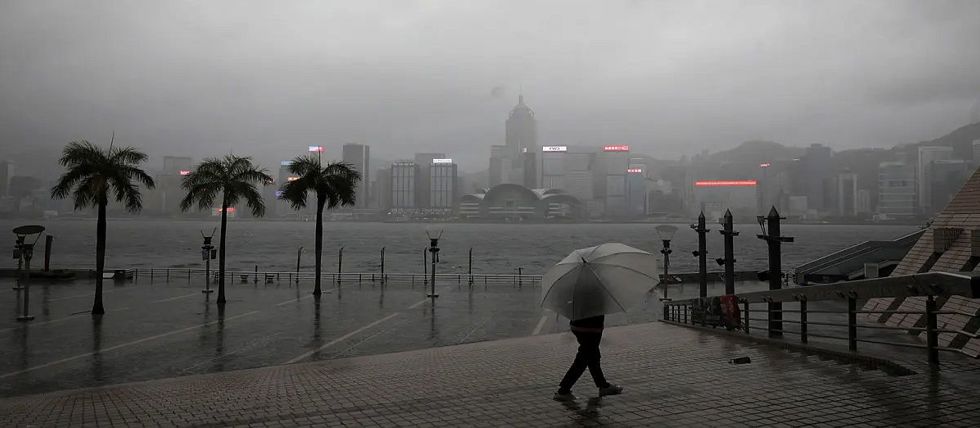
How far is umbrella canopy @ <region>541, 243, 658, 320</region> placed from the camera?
6.28 metres

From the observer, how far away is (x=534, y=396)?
6.84 meters

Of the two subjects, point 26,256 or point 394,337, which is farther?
point 26,256

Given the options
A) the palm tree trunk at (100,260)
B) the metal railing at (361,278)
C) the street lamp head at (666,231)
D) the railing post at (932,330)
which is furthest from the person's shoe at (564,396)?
the metal railing at (361,278)

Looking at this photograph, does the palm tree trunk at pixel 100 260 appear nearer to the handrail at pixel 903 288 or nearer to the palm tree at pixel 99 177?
the palm tree at pixel 99 177

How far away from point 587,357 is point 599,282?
0.88 metres

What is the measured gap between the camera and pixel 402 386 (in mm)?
7945

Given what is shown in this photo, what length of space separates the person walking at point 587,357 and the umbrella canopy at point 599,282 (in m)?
0.21

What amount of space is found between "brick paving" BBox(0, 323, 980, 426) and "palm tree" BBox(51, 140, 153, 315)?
1466 cm

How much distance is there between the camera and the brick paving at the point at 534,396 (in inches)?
221

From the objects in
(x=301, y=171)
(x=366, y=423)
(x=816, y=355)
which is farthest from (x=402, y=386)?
(x=301, y=171)

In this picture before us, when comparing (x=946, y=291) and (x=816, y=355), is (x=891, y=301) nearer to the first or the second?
(x=816, y=355)

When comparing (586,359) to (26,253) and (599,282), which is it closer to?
(599,282)

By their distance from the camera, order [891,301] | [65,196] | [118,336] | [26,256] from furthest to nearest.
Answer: [65,196] → [26,256] → [118,336] → [891,301]

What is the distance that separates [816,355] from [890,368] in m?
1.45
